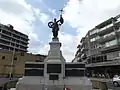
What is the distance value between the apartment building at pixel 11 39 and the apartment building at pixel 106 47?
3816 centimetres

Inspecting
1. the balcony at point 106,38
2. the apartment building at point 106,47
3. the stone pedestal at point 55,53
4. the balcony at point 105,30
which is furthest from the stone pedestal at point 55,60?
the balcony at point 105,30

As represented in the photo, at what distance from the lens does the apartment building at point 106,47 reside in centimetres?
5300

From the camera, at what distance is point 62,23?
21250 millimetres

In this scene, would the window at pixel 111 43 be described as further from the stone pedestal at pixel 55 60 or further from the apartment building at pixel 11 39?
the apartment building at pixel 11 39

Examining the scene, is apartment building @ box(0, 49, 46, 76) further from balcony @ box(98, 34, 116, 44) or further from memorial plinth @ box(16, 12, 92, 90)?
memorial plinth @ box(16, 12, 92, 90)

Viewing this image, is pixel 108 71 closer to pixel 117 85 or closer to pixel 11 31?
pixel 117 85

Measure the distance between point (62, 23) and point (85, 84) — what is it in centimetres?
740

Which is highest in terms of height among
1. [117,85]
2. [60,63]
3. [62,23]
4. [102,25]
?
[102,25]

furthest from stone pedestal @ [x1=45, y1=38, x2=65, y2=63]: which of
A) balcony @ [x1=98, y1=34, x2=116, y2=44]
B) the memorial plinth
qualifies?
balcony @ [x1=98, y1=34, x2=116, y2=44]

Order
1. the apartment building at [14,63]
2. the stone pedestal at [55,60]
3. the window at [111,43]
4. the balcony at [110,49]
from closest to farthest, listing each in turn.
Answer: the stone pedestal at [55,60], the balcony at [110,49], the window at [111,43], the apartment building at [14,63]

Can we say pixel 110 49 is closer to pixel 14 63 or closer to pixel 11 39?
pixel 14 63

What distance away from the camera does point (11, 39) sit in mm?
93062

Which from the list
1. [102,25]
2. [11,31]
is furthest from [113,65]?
[11,31]

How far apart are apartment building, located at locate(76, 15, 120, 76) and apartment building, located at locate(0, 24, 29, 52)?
3816 cm
